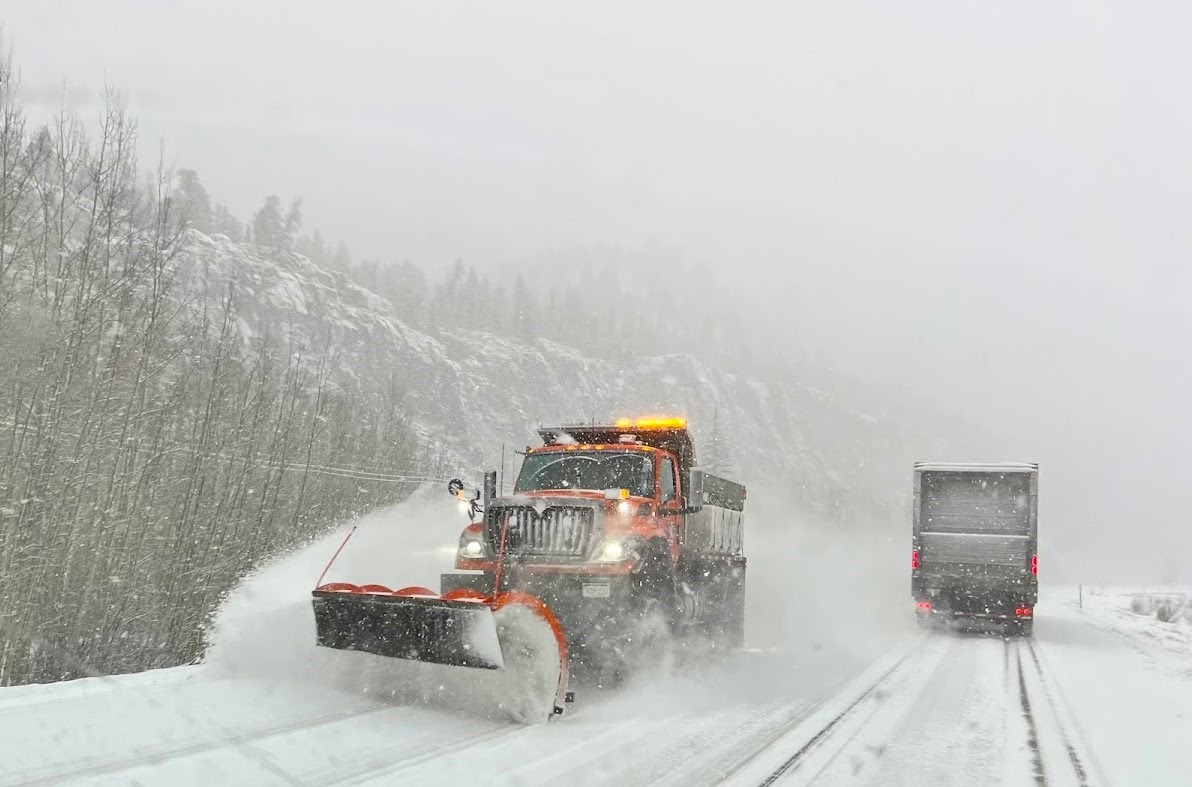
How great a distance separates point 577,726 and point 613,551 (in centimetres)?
209

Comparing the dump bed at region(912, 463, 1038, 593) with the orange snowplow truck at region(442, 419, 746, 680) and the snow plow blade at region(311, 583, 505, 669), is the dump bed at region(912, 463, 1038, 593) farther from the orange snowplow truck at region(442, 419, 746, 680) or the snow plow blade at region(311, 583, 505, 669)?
the snow plow blade at region(311, 583, 505, 669)

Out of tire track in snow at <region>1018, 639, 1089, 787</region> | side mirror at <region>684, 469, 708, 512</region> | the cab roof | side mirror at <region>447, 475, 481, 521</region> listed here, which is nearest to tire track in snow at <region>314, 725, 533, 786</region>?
side mirror at <region>447, 475, 481, 521</region>

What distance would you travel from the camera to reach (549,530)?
29.6ft

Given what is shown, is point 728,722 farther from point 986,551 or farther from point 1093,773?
point 986,551

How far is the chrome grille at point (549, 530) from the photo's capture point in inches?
350

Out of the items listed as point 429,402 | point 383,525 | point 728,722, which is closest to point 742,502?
point 383,525

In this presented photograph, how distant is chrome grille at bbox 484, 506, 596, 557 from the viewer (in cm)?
889

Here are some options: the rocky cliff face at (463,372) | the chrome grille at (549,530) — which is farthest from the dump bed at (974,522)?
the rocky cliff face at (463,372)

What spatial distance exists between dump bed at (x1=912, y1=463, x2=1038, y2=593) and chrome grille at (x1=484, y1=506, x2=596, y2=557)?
11718 millimetres

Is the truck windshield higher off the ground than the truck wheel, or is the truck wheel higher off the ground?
the truck windshield

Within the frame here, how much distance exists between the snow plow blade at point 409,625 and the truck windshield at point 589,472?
3.21m

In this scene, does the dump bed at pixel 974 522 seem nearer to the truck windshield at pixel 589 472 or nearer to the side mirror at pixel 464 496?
the truck windshield at pixel 589 472

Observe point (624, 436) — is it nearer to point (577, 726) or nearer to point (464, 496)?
point (464, 496)

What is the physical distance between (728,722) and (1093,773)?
2656mm
